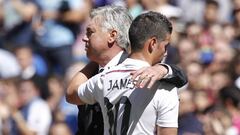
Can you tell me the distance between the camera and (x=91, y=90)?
4.91 m

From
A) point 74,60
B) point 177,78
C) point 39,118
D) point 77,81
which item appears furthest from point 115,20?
point 74,60

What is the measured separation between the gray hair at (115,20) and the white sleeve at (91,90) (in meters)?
0.30

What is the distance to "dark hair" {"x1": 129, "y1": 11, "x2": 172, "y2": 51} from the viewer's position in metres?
4.66

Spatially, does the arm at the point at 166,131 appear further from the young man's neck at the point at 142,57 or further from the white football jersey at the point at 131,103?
the young man's neck at the point at 142,57

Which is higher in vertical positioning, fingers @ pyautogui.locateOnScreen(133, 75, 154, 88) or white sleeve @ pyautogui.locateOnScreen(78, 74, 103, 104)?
fingers @ pyautogui.locateOnScreen(133, 75, 154, 88)

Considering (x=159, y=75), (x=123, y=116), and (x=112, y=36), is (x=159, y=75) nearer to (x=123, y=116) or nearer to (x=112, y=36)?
(x=123, y=116)

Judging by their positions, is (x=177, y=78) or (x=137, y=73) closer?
(x=137, y=73)

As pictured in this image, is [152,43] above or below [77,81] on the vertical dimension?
above

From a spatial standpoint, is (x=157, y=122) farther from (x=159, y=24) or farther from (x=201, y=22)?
(x=201, y=22)

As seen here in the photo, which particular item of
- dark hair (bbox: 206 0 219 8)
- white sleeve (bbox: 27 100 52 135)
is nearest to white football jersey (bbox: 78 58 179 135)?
white sleeve (bbox: 27 100 52 135)

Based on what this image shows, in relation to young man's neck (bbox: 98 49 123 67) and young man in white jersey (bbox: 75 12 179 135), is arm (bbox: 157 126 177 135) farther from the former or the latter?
young man's neck (bbox: 98 49 123 67)

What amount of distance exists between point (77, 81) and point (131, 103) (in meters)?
0.62

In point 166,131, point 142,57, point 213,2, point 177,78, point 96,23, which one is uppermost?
point 96,23

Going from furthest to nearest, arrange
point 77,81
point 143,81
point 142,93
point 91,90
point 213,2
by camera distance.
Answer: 1. point 213,2
2. point 77,81
3. point 91,90
4. point 142,93
5. point 143,81
